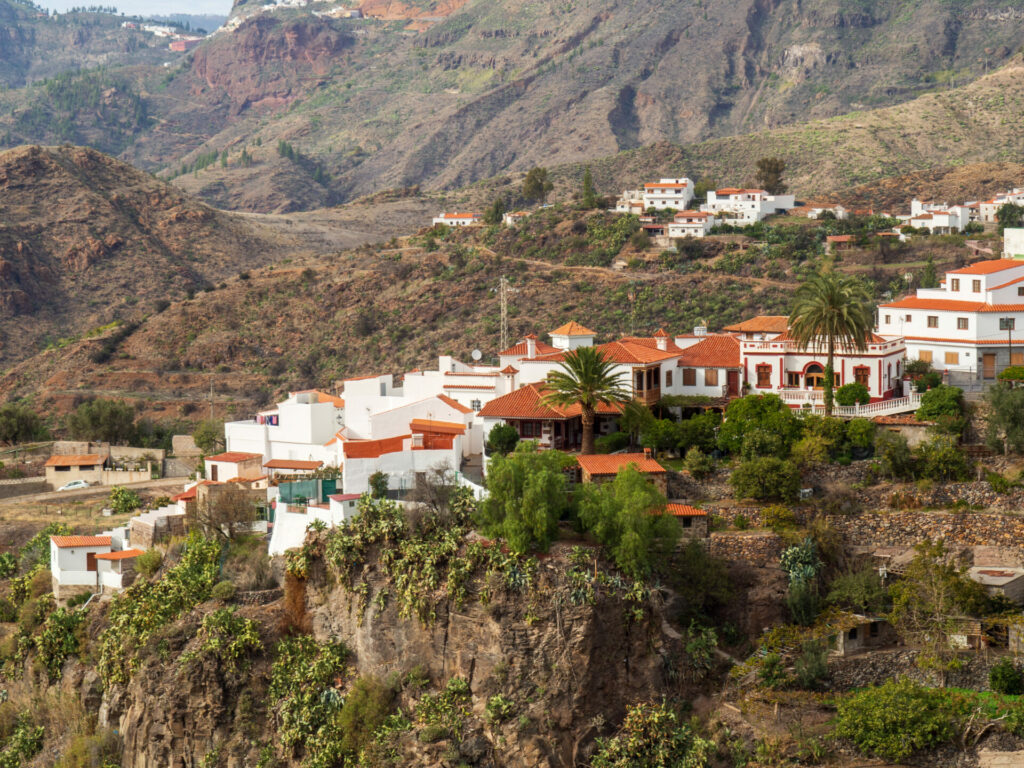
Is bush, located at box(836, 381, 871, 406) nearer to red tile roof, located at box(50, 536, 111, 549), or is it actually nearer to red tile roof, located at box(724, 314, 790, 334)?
red tile roof, located at box(724, 314, 790, 334)

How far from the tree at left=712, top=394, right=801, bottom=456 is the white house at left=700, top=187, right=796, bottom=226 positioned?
187ft

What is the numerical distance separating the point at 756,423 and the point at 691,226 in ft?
185

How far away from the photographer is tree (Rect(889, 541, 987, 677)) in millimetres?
36625

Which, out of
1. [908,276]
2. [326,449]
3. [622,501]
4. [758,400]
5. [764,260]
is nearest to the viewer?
[622,501]

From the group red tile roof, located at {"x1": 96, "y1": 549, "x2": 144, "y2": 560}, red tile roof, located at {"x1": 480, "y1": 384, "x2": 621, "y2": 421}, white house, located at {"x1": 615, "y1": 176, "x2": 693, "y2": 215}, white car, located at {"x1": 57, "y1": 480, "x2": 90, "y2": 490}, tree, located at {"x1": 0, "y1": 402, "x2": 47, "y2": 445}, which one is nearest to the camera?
red tile roof, located at {"x1": 480, "y1": 384, "x2": 621, "y2": 421}

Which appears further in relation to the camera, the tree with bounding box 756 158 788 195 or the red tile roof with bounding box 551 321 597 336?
the tree with bounding box 756 158 788 195

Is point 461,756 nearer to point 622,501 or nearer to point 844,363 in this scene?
point 622,501

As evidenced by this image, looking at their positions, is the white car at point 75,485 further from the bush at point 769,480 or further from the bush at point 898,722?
the bush at point 898,722

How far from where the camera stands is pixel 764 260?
92688 millimetres

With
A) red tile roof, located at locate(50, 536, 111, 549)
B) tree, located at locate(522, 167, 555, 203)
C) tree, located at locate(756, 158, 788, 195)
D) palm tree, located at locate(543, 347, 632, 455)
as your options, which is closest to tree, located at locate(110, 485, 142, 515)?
red tile roof, located at locate(50, 536, 111, 549)

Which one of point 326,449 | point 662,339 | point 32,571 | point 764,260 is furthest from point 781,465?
point 764,260

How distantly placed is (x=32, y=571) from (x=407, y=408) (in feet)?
50.7

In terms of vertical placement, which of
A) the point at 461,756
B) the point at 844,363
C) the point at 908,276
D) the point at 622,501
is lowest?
the point at 461,756

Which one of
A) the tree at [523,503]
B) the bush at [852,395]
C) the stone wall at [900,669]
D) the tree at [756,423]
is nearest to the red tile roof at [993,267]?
the bush at [852,395]
